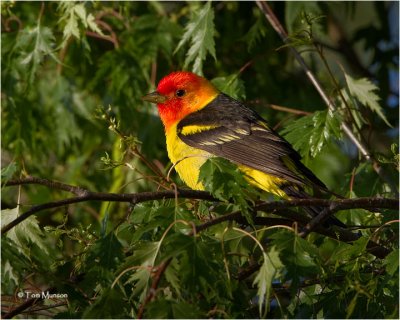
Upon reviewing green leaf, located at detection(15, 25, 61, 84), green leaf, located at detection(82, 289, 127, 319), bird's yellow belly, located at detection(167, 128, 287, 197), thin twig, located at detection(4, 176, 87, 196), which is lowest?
bird's yellow belly, located at detection(167, 128, 287, 197)

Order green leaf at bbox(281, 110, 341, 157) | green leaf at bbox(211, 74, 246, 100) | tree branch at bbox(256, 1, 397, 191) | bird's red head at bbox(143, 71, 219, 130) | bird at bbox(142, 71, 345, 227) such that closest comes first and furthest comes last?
bird at bbox(142, 71, 345, 227) < green leaf at bbox(281, 110, 341, 157) < tree branch at bbox(256, 1, 397, 191) < green leaf at bbox(211, 74, 246, 100) < bird's red head at bbox(143, 71, 219, 130)

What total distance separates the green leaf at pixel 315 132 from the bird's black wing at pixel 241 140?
73 mm

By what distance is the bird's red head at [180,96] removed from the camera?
5.81 metres

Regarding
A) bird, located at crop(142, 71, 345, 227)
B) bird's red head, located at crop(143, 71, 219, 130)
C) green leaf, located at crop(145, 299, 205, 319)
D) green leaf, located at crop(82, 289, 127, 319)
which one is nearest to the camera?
green leaf, located at crop(145, 299, 205, 319)

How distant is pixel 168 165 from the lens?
17.8 ft

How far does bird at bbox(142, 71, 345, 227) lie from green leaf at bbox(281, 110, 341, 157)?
71 mm

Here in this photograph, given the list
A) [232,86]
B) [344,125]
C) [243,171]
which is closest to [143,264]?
[243,171]

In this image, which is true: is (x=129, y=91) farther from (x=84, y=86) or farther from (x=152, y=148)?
(x=84, y=86)

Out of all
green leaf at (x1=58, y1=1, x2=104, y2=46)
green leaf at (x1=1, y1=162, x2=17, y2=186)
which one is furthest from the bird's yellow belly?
green leaf at (x1=1, y1=162, x2=17, y2=186)

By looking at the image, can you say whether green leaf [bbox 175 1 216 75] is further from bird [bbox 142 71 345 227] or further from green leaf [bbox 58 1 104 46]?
green leaf [bbox 58 1 104 46]

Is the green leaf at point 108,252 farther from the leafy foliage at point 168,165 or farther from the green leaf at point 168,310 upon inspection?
the green leaf at point 168,310

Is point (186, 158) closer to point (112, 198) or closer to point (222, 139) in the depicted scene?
point (222, 139)

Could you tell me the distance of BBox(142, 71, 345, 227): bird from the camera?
4.84m

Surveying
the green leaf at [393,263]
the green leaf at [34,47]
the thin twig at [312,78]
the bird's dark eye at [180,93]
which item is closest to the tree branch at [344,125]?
the thin twig at [312,78]
